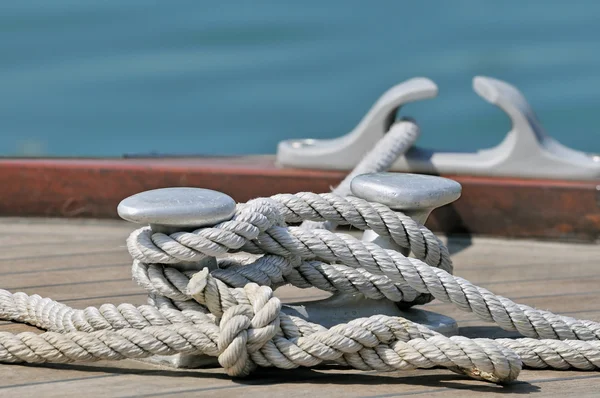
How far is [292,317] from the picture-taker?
5.45ft

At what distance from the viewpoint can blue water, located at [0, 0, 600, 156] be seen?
27.8 ft

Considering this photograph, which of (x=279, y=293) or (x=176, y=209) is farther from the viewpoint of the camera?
(x=279, y=293)

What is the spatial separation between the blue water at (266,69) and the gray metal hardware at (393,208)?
6105mm

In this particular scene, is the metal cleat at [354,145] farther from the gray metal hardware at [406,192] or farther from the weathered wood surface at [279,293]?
the gray metal hardware at [406,192]

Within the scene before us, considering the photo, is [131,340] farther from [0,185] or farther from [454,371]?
[0,185]

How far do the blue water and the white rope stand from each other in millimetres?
6152

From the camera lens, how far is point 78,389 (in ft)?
5.22

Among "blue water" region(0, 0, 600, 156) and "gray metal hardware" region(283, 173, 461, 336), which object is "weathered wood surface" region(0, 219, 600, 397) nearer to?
"gray metal hardware" region(283, 173, 461, 336)

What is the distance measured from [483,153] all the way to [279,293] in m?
0.75

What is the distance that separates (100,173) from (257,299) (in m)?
1.14

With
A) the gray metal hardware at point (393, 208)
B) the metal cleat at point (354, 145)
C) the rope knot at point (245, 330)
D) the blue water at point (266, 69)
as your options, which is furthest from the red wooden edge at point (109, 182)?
the blue water at point (266, 69)

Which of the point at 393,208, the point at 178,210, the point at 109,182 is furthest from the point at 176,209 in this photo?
the point at 109,182

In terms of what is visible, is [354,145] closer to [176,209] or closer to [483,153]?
[483,153]

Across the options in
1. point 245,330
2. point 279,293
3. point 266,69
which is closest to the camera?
point 245,330
